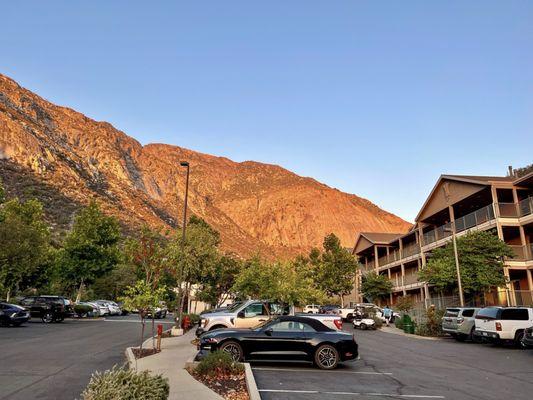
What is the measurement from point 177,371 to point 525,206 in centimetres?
2869

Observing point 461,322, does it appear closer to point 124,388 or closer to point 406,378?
point 406,378

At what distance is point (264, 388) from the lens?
918 centimetres

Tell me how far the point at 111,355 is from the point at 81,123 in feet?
478

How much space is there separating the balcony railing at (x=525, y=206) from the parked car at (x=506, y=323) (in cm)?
1299

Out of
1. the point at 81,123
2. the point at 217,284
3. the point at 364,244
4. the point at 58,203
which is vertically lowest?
the point at 217,284

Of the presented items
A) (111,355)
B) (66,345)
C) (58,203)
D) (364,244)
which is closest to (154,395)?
(111,355)

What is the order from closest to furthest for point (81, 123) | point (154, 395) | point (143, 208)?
point (154, 395) → point (143, 208) → point (81, 123)

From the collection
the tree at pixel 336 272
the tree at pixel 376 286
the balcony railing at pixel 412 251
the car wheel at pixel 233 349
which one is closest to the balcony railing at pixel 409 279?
the balcony railing at pixel 412 251

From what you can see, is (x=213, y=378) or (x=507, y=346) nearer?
(x=213, y=378)

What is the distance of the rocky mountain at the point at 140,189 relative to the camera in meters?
82.5

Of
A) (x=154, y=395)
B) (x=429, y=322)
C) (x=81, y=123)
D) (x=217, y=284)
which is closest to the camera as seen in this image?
(x=154, y=395)

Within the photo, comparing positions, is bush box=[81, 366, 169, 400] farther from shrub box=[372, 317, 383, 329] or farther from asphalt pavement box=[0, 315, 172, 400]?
shrub box=[372, 317, 383, 329]

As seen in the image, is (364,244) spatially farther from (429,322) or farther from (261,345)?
(261,345)

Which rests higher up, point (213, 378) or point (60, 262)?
point (60, 262)
